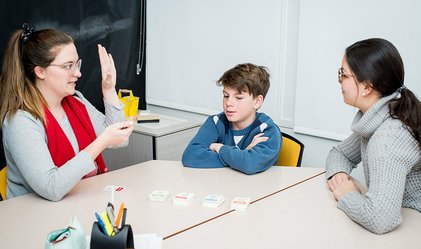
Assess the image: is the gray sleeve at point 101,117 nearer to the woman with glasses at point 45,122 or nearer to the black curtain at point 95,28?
the woman with glasses at point 45,122

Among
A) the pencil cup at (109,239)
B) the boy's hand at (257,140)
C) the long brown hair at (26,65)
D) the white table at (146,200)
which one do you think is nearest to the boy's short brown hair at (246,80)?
the boy's hand at (257,140)

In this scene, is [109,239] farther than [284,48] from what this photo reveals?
No

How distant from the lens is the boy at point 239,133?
2203mm

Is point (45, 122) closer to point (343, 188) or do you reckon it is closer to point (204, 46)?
point (343, 188)

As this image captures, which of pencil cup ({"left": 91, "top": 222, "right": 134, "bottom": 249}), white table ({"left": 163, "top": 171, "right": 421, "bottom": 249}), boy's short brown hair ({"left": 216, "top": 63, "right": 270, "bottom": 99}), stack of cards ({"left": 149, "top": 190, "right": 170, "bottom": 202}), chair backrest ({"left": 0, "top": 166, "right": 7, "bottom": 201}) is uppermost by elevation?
boy's short brown hair ({"left": 216, "top": 63, "right": 270, "bottom": 99})

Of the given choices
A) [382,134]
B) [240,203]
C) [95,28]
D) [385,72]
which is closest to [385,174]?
[382,134]

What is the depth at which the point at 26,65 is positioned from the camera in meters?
2.12

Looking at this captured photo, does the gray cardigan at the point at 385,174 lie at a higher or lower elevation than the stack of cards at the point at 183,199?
higher

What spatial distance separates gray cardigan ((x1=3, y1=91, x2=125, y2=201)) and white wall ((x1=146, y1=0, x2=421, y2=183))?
1.77 m

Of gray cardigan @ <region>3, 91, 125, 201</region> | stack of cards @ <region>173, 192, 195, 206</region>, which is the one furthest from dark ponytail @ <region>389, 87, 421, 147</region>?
gray cardigan @ <region>3, 91, 125, 201</region>

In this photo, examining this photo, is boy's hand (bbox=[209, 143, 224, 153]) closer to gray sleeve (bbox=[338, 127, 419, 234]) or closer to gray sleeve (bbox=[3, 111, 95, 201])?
gray sleeve (bbox=[3, 111, 95, 201])

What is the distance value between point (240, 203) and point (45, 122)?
91cm

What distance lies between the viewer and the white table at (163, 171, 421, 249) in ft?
4.97

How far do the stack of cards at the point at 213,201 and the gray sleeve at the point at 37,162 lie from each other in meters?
0.48
